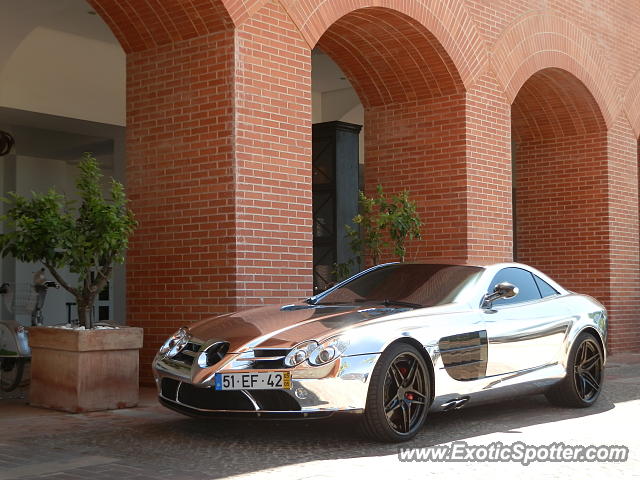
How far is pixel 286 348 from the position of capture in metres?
6.06

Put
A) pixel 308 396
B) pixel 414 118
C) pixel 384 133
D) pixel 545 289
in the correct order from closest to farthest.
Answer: pixel 308 396 → pixel 545 289 → pixel 414 118 → pixel 384 133

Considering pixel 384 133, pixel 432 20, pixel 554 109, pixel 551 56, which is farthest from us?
pixel 554 109

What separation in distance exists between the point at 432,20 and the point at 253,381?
21.5ft

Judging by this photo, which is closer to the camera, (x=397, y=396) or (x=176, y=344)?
(x=397, y=396)

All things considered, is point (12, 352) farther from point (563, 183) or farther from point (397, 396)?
point (563, 183)

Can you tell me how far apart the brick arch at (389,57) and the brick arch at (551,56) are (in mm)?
1028

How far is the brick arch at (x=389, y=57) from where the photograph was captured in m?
11.2

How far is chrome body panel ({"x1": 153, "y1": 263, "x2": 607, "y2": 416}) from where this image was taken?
597 cm

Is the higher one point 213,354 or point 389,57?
point 389,57

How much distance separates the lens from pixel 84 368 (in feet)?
25.1

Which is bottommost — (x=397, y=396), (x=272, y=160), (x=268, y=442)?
(x=268, y=442)

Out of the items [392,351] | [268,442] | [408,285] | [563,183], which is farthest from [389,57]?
[268,442]

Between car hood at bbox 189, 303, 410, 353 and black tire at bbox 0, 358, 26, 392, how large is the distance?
3.24 meters

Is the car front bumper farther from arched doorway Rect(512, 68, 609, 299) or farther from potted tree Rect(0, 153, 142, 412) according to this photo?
arched doorway Rect(512, 68, 609, 299)
